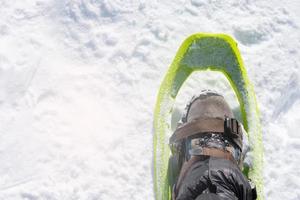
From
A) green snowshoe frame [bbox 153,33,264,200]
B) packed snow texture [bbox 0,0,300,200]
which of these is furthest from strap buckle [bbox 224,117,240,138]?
packed snow texture [bbox 0,0,300,200]

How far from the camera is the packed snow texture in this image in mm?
2795

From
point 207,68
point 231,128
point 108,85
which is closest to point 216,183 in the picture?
point 231,128

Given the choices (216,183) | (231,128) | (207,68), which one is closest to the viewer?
(216,183)

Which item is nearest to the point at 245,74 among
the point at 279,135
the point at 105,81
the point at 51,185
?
the point at 279,135

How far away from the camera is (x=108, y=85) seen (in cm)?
302

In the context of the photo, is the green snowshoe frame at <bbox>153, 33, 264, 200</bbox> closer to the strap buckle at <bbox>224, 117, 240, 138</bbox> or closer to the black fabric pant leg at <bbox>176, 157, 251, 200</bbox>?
the strap buckle at <bbox>224, 117, 240, 138</bbox>

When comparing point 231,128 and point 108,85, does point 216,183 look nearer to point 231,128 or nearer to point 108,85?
point 231,128

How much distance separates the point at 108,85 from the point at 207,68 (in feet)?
2.42

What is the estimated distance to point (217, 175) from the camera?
2.17m

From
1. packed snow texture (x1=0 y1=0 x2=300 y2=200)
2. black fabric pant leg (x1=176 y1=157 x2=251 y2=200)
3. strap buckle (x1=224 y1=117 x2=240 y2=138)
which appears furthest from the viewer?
packed snow texture (x1=0 y1=0 x2=300 y2=200)

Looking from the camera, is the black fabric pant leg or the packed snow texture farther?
the packed snow texture

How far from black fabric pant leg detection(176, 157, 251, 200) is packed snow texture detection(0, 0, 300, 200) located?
65 centimetres

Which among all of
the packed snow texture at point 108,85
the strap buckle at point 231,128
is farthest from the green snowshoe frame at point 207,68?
the strap buckle at point 231,128

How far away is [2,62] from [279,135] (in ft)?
6.84
